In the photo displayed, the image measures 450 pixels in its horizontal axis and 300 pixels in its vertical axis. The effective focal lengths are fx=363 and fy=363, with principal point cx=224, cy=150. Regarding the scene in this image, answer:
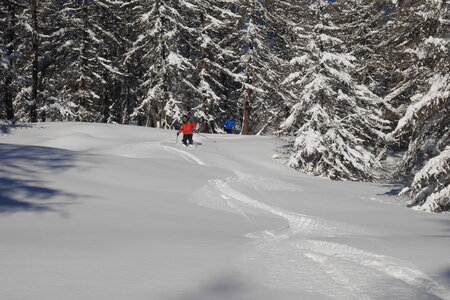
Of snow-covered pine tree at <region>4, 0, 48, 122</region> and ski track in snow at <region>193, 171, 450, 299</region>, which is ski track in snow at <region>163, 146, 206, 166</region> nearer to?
ski track in snow at <region>193, 171, 450, 299</region>

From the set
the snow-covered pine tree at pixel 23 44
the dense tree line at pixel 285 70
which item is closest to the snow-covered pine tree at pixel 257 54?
the dense tree line at pixel 285 70

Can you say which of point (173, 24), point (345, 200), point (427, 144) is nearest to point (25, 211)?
point (345, 200)

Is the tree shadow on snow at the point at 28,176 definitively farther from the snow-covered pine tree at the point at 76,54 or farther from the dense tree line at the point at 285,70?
the snow-covered pine tree at the point at 76,54

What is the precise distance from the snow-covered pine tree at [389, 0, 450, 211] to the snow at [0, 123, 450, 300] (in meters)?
1.18

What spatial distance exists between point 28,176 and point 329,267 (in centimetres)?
586

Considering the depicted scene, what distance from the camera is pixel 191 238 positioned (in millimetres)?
4801

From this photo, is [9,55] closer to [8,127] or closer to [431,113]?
[8,127]

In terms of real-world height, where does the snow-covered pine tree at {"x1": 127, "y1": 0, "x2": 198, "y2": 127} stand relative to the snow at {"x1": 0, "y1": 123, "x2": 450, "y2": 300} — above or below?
above

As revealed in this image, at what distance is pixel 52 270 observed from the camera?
329 centimetres

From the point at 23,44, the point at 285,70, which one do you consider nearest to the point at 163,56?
the point at 285,70

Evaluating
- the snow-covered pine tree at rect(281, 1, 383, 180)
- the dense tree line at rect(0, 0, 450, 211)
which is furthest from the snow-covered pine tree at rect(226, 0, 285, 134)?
the snow-covered pine tree at rect(281, 1, 383, 180)

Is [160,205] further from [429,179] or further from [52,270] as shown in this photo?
[429,179]

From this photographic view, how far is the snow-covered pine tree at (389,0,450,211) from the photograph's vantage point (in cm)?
912

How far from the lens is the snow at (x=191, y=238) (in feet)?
10.6
